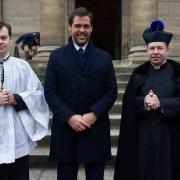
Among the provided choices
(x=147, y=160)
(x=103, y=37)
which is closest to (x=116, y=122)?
(x=147, y=160)

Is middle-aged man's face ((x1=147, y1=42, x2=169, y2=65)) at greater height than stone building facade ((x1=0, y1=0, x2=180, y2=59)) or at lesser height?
lesser

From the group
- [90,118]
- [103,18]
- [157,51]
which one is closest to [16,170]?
[90,118]

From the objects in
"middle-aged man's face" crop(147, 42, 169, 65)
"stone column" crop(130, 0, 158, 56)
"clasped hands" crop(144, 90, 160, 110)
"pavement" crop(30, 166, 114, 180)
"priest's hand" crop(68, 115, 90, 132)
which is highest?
"stone column" crop(130, 0, 158, 56)

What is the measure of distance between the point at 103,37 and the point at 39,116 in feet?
53.5

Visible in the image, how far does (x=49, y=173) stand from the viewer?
21.1ft

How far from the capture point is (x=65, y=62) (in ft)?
14.8

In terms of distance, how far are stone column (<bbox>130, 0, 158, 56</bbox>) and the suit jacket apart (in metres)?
7.04

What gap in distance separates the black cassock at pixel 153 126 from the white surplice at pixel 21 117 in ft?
2.78

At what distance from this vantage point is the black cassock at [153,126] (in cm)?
447

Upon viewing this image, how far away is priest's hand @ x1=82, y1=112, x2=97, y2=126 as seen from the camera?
14.5 ft

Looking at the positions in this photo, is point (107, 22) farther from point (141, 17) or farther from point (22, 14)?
point (141, 17)

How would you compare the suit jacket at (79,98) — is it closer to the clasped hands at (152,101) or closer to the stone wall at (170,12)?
the clasped hands at (152,101)

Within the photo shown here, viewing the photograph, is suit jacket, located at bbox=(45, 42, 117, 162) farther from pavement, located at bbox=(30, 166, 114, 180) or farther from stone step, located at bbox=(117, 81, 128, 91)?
stone step, located at bbox=(117, 81, 128, 91)

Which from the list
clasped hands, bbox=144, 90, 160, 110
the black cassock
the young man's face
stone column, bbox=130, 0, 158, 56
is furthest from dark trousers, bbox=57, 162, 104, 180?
stone column, bbox=130, 0, 158, 56
